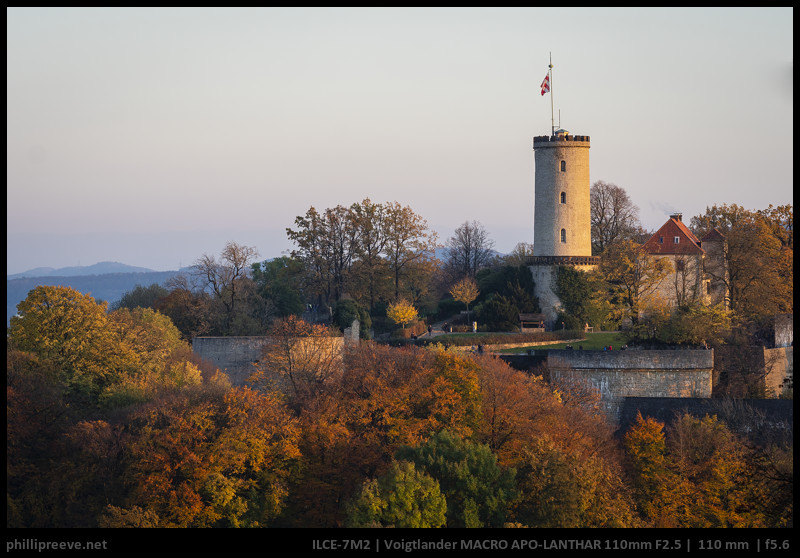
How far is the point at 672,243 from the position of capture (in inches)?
2035

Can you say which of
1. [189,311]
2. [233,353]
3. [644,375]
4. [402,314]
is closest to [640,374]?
[644,375]

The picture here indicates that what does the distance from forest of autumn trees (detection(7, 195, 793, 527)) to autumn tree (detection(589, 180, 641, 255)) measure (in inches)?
761

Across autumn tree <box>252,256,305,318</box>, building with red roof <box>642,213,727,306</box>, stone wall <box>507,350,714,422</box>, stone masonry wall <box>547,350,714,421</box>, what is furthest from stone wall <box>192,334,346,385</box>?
building with red roof <box>642,213,727,306</box>

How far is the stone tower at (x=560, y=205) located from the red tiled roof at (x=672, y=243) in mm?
2730

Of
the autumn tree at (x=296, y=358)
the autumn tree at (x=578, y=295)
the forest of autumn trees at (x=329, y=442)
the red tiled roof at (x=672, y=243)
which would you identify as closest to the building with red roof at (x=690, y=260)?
the red tiled roof at (x=672, y=243)

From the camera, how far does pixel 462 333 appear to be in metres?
49.6

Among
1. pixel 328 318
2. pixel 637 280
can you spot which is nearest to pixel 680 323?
pixel 637 280

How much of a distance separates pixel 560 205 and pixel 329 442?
2353 centimetres

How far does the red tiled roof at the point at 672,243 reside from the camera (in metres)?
51.4

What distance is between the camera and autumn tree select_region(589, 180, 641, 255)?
205 ft

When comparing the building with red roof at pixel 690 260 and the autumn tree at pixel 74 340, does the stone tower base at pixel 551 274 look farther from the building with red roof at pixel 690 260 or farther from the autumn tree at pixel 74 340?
the autumn tree at pixel 74 340

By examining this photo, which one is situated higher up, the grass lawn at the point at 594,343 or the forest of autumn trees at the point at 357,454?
the grass lawn at the point at 594,343

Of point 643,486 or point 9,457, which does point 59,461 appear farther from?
point 643,486

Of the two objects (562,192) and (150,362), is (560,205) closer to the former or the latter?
(562,192)
